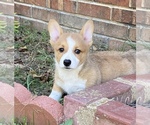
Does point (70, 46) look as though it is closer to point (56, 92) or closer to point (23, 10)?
point (56, 92)

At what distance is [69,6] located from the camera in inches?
149

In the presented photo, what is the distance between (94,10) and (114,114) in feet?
5.44

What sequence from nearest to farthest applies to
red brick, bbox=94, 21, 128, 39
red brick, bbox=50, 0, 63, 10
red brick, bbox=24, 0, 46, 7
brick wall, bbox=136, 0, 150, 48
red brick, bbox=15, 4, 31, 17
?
brick wall, bbox=136, 0, 150, 48
red brick, bbox=94, 21, 128, 39
red brick, bbox=50, 0, 63, 10
red brick, bbox=24, 0, 46, 7
red brick, bbox=15, 4, 31, 17

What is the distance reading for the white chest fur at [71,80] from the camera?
2584 mm

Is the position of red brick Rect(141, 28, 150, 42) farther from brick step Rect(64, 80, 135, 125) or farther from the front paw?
the front paw

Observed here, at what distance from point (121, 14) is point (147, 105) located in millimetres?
1609

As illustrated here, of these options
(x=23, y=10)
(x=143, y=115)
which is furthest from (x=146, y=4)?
(x=23, y=10)

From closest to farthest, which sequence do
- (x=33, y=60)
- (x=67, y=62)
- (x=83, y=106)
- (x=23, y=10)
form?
(x=83, y=106)
(x=67, y=62)
(x=33, y=60)
(x=23, y=10)

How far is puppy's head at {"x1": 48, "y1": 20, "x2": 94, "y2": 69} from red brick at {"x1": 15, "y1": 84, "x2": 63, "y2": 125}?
0.24m

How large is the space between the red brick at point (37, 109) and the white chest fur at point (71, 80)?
25 centimetres

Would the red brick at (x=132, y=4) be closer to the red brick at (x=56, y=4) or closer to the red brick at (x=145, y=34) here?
the red brick at (x=56, y=4)

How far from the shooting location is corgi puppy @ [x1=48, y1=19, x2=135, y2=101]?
2.47m

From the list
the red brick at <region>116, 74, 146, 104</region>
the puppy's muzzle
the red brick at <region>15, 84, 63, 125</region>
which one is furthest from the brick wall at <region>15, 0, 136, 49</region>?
the red brick at <region>15, 84, 63, 125</region>

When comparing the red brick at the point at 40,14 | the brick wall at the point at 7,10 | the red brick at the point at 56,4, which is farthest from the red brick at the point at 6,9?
the red brick at the point at 40,14
